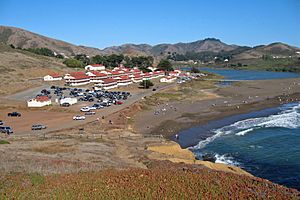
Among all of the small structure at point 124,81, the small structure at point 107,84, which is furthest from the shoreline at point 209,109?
the small structure at point 124,81

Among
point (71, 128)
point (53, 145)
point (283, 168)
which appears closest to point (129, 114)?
point (71, 128)

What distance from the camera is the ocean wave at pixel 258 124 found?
47.3m

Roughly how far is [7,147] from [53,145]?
423 centimetres

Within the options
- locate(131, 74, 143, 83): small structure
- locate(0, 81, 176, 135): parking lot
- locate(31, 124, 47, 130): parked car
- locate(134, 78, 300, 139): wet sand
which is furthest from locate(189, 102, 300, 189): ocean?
locate(131, 74, 143, 83): small structure

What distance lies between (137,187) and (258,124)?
40846mm

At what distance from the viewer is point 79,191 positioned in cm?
1688

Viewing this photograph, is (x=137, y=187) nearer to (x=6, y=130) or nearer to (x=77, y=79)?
(x=6, y=130)

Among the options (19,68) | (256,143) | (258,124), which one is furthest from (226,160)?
(19,68)

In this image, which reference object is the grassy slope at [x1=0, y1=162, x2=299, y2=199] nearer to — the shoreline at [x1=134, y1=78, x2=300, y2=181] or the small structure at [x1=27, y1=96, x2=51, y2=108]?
the shoreline at [x1=134, y1=78, x2=300, y2=181]

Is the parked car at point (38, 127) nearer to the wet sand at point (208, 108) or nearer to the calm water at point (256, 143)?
the wet sand at point (208, 108)

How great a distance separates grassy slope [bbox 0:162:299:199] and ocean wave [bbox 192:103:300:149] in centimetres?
2293

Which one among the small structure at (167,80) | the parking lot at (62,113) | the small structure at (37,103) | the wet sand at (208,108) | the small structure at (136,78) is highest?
the small structure at (136,78)

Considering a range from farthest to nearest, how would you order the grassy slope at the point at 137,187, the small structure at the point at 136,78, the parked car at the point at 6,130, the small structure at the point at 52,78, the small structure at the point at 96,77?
the small structure at the point at 136,78 → the small structure at the point at 52,78 → the small structure at the point at 96,77 → the parked car at the point at 6,130 → the grassy slope at the point at 137,187

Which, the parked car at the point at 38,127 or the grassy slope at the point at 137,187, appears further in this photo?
the parked car at the point at 38,127
